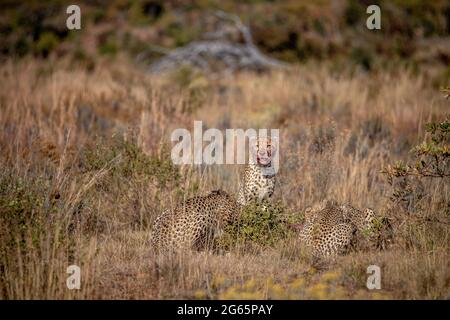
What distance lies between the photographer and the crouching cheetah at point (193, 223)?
6.52m

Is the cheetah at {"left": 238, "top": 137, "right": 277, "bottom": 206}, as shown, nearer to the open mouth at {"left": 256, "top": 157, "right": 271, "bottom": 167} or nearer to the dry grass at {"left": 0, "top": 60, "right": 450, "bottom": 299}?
the open mouth at {"left": 256, "top": 157, "right": 271, "bottom": 167}

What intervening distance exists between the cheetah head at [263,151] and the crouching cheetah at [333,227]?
2.88ft

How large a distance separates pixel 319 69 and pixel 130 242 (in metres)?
12.2

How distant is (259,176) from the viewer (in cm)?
786

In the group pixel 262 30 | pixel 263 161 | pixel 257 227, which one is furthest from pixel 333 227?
pixel 262 30

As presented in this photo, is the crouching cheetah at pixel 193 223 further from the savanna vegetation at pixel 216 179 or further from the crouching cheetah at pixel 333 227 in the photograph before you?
the crouching cheetah at pixel 333 227

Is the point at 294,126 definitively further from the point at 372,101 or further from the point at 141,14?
the point at 141,14

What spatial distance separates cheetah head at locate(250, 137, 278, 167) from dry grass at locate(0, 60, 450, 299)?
0.70m

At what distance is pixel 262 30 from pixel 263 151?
17.0 metres

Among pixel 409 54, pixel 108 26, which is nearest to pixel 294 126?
pixel 409 54

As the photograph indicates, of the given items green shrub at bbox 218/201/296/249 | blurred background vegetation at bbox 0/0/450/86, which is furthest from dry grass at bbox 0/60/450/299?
blurred background vegetation at bbox 0/0/450/86

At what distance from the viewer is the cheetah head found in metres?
7.76

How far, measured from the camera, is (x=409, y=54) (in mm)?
21797

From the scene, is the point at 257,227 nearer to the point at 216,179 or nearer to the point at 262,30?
the point at 216,179
